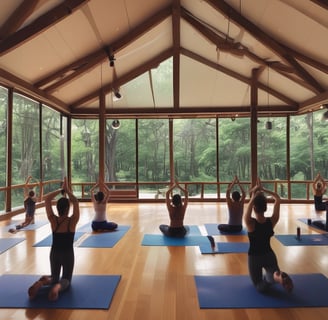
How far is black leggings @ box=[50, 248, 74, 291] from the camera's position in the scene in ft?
8.85

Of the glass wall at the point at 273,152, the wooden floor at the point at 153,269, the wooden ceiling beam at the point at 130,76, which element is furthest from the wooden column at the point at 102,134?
the glass wall at the point at 273,152

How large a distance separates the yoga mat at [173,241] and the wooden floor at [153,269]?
14 centimetres

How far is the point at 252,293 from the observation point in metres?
2.64

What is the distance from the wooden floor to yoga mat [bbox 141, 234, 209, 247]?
14 centimetres

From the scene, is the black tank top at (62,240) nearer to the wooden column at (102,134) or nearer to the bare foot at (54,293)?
the bare foot at (54,293)

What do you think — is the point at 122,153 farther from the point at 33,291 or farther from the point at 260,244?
the point at 260,244

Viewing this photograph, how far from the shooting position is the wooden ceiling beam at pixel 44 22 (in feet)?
15.0

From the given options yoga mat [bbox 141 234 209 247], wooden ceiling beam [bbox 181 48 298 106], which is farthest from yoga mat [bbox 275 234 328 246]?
wooden ceiling beam [bbox 181 48 298 106]

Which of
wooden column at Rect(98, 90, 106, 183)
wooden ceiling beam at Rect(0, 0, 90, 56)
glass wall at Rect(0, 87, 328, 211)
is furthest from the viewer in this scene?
glass wall at Rect(0, 87, 328, 211)

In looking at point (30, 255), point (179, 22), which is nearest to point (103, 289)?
point (30, 255)

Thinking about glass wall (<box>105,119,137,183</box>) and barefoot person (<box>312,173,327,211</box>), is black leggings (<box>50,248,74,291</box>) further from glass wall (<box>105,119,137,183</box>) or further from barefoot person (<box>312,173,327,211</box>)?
glass wall (<box>105,119,137,183</box>)

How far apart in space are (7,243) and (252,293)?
137 inches

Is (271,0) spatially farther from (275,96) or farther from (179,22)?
(275,96)

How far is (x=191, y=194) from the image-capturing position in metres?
9.40
